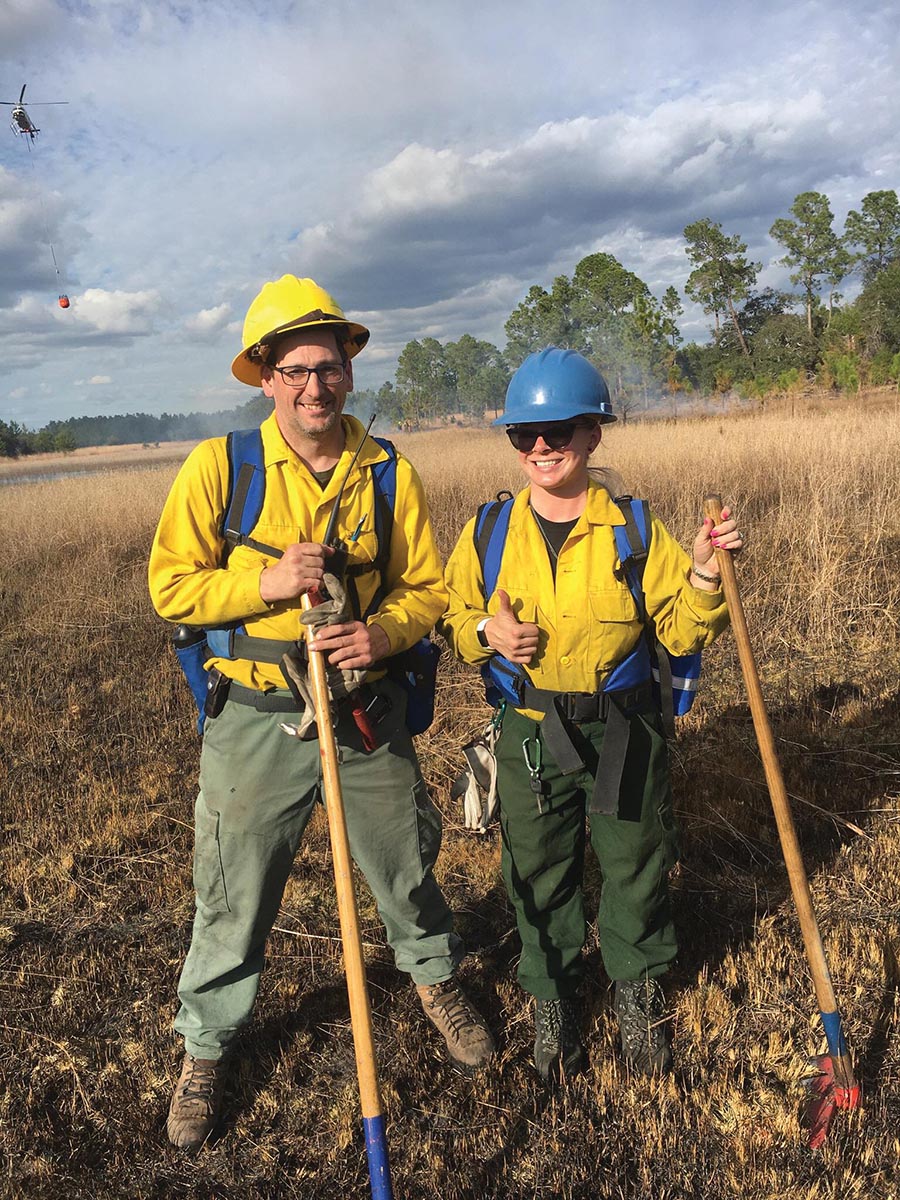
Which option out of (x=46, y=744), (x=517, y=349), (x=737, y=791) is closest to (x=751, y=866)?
(x=737, y=791)

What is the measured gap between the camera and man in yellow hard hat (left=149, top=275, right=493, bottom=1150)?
213 centimetres

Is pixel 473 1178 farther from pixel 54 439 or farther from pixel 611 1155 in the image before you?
pixel 54 439

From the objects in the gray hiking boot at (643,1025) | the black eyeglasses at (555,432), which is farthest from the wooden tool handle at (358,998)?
the black eyeglasses at (555,432)

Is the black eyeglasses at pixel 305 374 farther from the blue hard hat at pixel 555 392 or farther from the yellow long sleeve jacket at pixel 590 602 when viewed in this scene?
the yellow long sleeve jacket at pixel 590 602

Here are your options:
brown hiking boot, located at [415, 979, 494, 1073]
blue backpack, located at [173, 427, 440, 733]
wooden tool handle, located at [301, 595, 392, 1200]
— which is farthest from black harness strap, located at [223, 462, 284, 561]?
brown hiking boot, located at [415, 979, 494, 1073]

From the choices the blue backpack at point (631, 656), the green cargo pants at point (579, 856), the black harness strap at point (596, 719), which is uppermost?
the blue backpack at point (631, 656)

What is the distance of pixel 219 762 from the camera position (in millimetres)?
2285

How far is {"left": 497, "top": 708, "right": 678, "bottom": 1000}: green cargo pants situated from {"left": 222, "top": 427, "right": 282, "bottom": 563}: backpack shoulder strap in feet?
3.29

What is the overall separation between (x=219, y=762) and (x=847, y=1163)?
6.66ft

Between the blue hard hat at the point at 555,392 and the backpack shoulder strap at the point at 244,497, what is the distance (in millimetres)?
709

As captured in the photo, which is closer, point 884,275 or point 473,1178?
point 473,1178

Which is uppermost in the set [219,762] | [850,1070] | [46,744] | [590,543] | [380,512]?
[380,512]

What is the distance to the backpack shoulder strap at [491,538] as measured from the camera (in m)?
2.37

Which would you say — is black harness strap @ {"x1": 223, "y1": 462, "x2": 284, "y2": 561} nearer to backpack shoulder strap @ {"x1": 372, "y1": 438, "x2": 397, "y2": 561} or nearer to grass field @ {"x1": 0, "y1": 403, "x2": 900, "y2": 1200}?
backpack shoulder strap @ {"x1": 372, "y1": 438, "x2": 397, "y2": 561}
